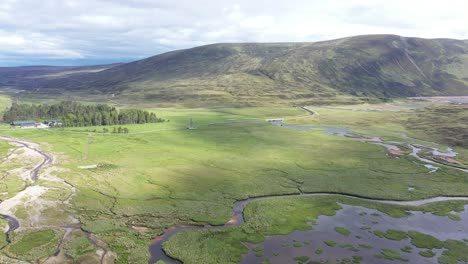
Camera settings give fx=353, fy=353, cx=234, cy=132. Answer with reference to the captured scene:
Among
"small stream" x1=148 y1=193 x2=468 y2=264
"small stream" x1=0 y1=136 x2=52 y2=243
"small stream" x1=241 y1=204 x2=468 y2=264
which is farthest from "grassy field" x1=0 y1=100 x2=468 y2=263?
"small stream" x1=0 y1=136 x2=52 y2=243

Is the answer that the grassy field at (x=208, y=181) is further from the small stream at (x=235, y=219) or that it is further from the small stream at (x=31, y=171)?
the small stream at (x=31, y=171)

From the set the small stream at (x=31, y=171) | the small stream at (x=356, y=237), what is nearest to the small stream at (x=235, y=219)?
the small stream at (x=356, y=237)

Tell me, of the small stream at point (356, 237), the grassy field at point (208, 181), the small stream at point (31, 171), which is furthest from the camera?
the grassy field at point (208, 181)

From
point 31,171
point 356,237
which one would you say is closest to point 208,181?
point 356,237

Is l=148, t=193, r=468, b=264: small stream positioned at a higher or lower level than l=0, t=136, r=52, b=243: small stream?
lower

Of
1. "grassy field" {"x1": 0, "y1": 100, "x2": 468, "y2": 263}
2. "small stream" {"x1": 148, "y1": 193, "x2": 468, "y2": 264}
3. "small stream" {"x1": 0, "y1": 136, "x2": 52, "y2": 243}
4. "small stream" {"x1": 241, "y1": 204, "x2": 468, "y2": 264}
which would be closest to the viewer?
"small stream" {"x1": 241, "y1": 204, "x2": 468, "y2": 264}

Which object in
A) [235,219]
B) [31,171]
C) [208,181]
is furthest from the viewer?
[31,171]

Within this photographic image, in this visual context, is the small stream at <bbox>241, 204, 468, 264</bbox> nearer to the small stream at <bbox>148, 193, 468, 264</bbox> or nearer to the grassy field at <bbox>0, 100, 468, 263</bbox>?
the grassy field at <bbox>0, 100, 468, 263</bbox>

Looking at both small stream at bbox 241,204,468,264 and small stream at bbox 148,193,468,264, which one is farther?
small stream at bbox 148,193,468,264

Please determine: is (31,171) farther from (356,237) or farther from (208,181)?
(356,237)

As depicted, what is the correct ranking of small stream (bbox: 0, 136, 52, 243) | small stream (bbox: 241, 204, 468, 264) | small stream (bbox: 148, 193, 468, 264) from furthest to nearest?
small stream (bbox: 0, 136, 52, 243)
small stream (bbox: 148, 193, 468, 264)
small stream (bbox: 241, 204, 468, 264)
